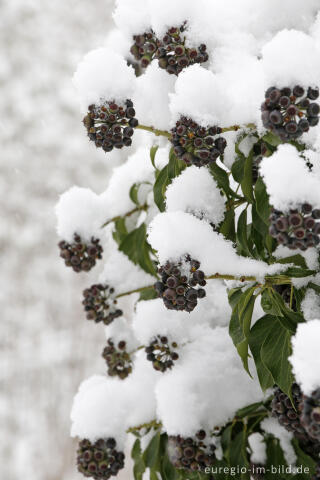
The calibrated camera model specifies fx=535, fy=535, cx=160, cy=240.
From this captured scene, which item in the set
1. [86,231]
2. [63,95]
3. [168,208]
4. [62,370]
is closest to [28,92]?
[63,95]

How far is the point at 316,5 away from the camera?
1133mm

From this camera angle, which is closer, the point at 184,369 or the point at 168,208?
the point at 168,208

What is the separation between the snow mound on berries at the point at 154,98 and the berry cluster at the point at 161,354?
445 millimetres

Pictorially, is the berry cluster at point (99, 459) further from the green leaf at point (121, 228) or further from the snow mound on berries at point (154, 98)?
the snow mound on berries at point (154, 98)

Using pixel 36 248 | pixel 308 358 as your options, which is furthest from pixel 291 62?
pixel 36 248

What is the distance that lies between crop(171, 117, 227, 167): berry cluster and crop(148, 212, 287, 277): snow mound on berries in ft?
0.35

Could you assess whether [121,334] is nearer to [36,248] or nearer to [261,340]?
[261,340]

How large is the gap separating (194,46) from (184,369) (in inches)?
25.8

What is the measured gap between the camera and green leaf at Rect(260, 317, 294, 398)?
86 cm

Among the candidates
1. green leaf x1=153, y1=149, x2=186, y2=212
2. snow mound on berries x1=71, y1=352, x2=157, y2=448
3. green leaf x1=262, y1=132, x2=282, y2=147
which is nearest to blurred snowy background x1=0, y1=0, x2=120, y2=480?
snow mound on berries x1=71, y1=352, x2=157, y2=448

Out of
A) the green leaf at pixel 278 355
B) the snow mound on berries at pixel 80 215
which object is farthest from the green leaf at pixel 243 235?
the snow mound on berries at pixel 80 215

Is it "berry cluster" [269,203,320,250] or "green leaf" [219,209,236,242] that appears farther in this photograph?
"green leaf" [219,209,236,242]

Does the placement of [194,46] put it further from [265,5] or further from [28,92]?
[28,92]

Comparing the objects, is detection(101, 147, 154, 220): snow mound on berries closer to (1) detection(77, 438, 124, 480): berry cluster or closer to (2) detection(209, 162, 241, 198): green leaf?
(2) detection(209, 162, 241, 198): green leaf
